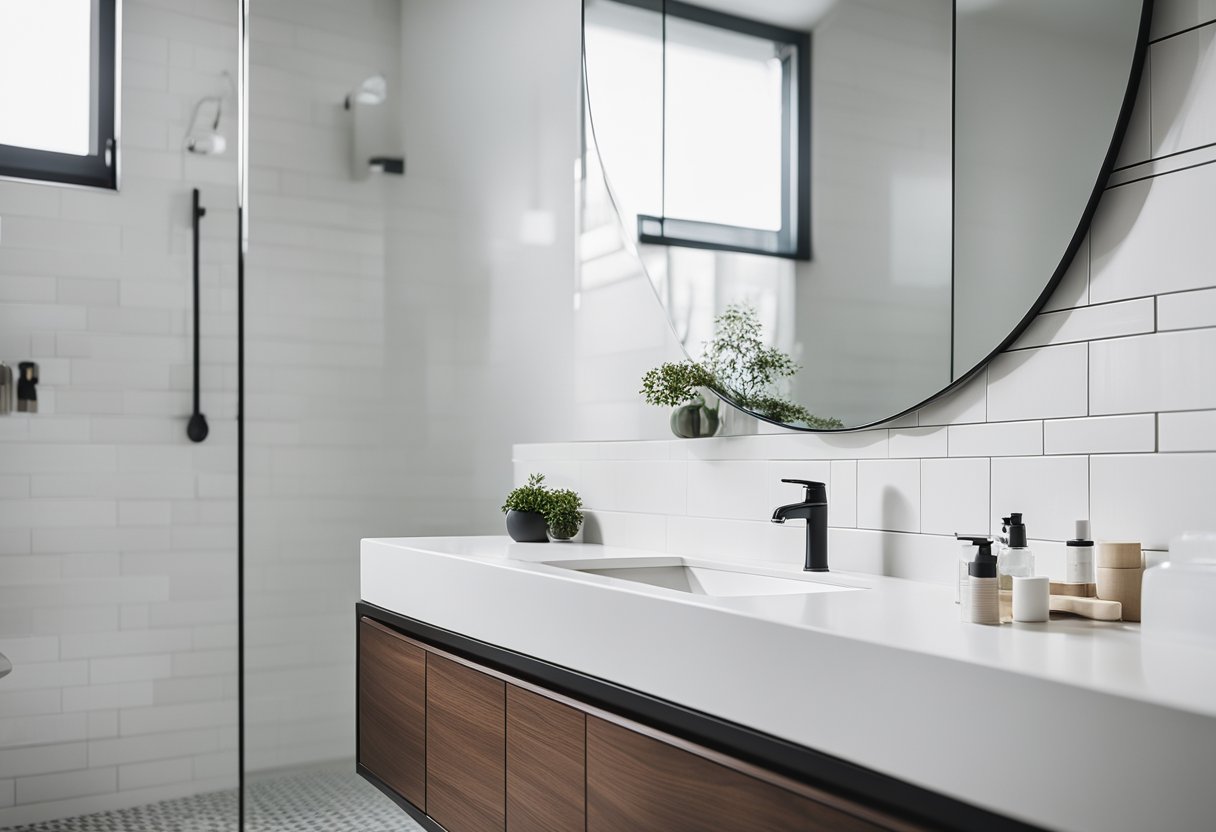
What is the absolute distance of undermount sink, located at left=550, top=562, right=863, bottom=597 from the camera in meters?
1.70

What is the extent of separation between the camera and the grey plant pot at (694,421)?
2000 mm

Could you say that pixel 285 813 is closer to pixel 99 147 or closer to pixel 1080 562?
pixel 99 147

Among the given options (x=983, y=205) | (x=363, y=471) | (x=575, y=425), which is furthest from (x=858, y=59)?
(x=363, y=471)

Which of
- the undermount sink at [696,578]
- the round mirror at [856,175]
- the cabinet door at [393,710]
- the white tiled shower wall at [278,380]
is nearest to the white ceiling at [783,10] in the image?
the round mirror at [856,175]

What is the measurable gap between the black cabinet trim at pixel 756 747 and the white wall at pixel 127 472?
1.39 m

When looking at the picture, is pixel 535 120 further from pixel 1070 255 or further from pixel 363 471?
pixel 1070 255

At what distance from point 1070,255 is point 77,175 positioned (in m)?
2.41

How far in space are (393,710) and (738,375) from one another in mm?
892

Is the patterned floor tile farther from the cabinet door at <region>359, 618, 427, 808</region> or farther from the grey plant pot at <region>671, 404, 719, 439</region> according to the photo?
the grey plant pot at <region>671, 404, 719, 439</region>

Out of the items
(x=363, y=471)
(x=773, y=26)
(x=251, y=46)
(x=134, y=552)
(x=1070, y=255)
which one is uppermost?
(x=251, y=46)

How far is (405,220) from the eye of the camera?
8.81 feet

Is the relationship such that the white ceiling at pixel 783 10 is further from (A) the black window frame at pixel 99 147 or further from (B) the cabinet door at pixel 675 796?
(A) the black window frame at pixel 99 147

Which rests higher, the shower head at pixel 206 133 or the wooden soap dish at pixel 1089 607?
the shower head at pixel 206 133

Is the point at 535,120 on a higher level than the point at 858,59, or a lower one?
higher
